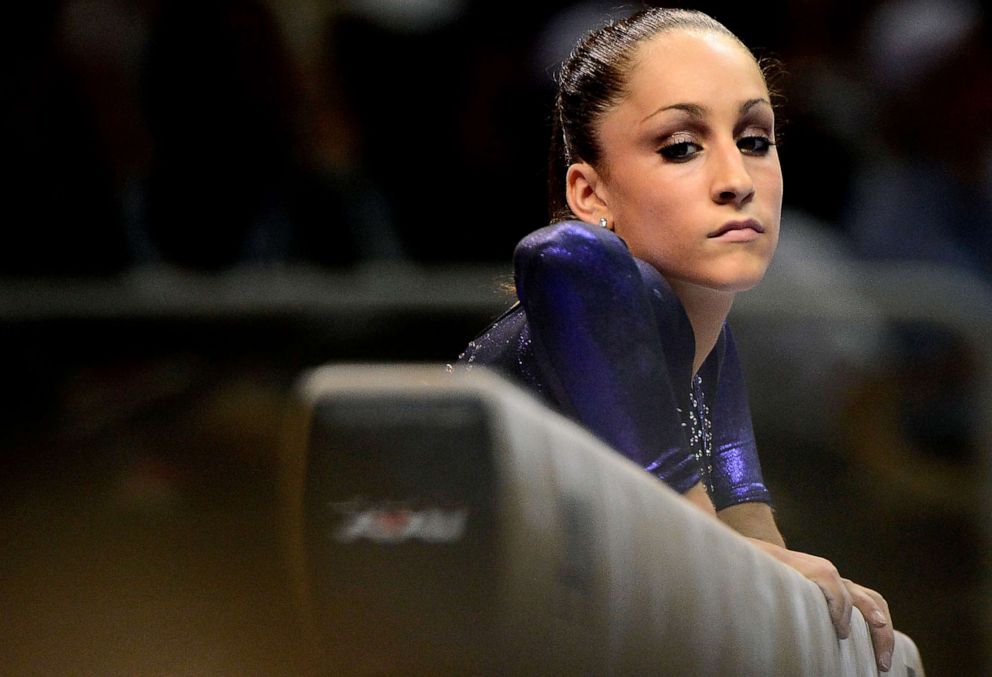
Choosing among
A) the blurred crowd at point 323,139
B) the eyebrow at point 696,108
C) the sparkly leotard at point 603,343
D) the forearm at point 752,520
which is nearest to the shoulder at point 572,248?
the sparkly leotard at point 603,343

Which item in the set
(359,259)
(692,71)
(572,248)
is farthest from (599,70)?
(359,259)

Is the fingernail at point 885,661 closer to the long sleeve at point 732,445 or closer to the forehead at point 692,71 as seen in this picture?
the long sleeve at point 732,445

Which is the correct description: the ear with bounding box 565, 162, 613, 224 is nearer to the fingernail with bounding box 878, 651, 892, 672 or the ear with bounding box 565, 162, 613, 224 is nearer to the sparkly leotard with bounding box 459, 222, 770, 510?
the sparkly leotard with bounding box 459, 222, 770, 510

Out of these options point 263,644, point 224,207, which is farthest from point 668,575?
point 224,207

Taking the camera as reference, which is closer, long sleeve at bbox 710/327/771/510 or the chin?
the chin

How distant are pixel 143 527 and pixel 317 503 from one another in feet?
2.85

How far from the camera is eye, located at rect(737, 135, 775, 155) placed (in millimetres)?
637

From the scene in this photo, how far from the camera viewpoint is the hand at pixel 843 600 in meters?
0.50

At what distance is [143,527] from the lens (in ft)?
3.56

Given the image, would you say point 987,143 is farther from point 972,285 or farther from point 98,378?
point 98,378

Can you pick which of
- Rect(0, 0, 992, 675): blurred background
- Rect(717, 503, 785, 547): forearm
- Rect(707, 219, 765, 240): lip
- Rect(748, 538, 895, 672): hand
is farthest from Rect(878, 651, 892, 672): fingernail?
Rect(0, 0, 992, 675): blurred background

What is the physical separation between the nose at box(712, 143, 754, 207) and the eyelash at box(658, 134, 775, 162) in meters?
0.02

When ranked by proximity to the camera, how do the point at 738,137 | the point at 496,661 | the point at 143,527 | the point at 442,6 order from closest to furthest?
the point at 496,661 < the point at 738,137 < the point at 143,527 < the point at 442,6

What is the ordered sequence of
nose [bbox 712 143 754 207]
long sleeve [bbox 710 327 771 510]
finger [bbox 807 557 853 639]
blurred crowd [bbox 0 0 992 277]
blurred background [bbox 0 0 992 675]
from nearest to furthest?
1. finger [bbox 807 557 853 639]
2. nose [bbox 712 143 754 207]
3. long sleeve [bbox 710 327 771 510]
4. blurred background [bbox 0 0 992 675]
5. blurred crowd [bbox 0 0 992 277]
